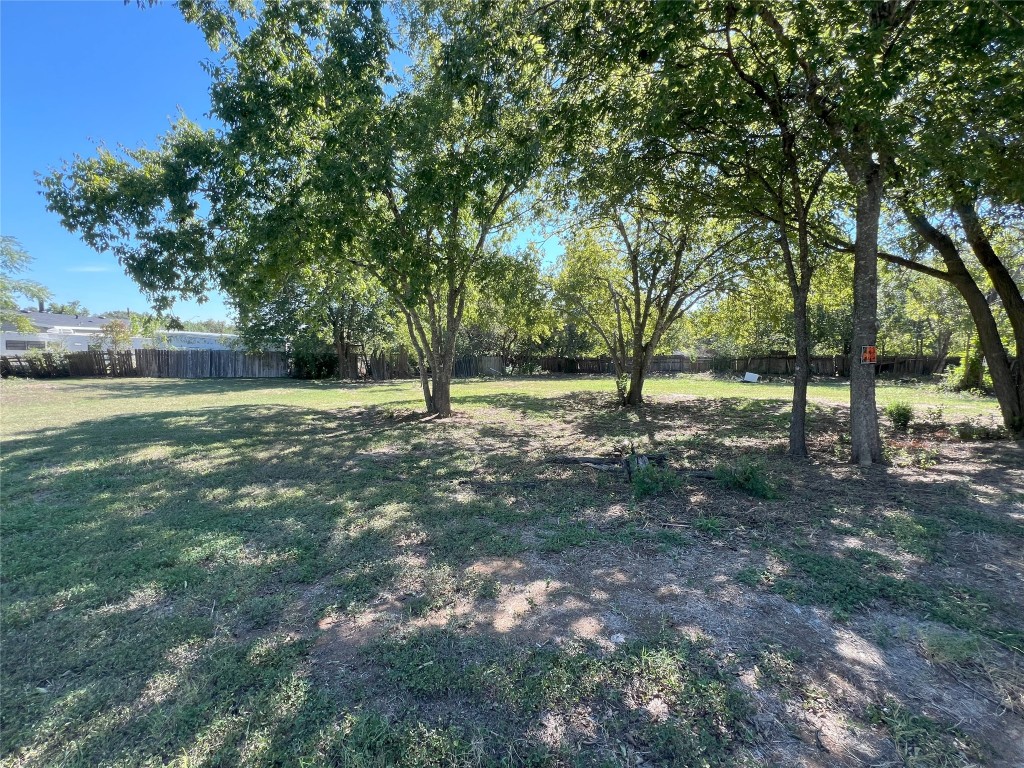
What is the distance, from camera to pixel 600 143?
709 centimetres

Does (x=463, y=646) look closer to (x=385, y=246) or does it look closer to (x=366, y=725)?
(x=366, y=725)

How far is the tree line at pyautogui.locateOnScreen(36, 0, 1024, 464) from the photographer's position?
460 centimetres

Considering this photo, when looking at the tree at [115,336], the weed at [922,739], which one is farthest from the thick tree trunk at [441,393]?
the tree at [115,336]

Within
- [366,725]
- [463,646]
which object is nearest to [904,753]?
[463,646]

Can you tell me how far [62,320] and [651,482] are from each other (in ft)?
162

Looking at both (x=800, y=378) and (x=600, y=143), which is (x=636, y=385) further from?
(x=600, y=143)

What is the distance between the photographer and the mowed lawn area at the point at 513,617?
5.88ft

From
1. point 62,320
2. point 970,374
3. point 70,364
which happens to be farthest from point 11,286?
point 970,374

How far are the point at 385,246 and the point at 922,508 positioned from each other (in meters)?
7.14

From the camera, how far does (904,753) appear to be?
5.57 feet

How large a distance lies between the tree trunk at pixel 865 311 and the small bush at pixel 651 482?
289cm

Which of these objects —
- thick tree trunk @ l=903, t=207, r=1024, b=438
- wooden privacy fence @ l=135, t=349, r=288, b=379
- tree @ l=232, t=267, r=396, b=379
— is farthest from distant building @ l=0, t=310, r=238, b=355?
thick tree trunk @ l=903, t=207, r=1024, b=438

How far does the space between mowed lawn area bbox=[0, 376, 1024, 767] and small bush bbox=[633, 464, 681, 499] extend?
0.08ft

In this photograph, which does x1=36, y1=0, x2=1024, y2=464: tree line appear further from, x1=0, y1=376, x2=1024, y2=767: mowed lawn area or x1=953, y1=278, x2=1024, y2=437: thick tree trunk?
x1=0, y1=376, x2=1024, y2=767: mowed lawn area
